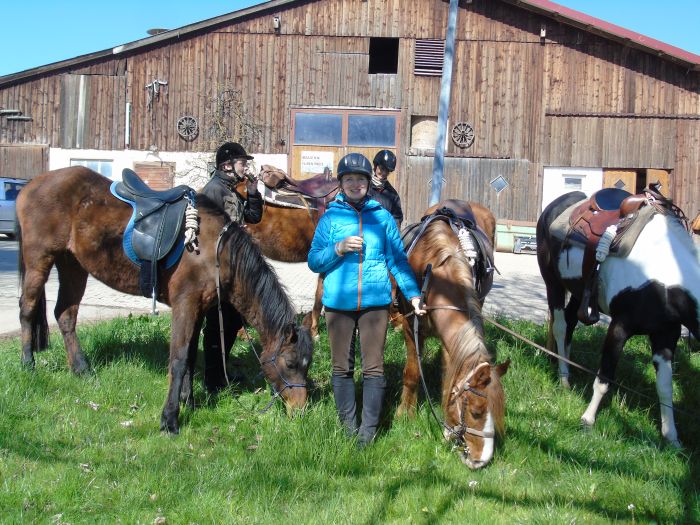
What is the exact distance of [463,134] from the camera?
20.7 meters

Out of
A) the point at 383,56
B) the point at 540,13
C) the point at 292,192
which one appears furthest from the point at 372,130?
the point at 292,192

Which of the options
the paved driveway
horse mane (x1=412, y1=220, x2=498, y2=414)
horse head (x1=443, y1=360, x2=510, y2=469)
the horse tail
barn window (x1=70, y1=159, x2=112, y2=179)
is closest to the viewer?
horse head (x1=443, y1=360, x2=510, y2=469)

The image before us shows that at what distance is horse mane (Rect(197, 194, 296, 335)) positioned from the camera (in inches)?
181

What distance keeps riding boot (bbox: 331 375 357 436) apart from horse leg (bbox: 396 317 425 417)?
1.85 feet

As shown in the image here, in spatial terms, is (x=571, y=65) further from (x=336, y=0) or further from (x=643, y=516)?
(x=643, y=516)

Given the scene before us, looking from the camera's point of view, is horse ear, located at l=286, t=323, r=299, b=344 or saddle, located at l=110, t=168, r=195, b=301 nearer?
horse ear, located at l=286, t=323, r=299, b=344

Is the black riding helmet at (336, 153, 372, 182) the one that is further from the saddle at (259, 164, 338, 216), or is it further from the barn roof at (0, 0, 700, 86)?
the barn roof at (0, 0, 700, 86)

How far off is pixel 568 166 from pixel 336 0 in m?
9.31

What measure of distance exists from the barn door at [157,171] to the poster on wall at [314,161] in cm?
445

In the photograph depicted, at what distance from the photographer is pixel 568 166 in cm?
2070

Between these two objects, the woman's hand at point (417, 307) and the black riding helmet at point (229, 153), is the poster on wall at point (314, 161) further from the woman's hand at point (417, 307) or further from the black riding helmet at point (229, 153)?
the woman's hand at point (417, 307)

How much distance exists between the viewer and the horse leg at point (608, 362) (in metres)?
4.57

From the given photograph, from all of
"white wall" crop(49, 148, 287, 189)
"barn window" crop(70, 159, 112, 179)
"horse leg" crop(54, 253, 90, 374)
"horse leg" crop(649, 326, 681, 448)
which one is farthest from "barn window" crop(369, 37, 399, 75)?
"horse leg" crop(649, 326, 681, 448)

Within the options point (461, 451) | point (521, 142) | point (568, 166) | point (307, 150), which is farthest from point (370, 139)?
point (461, 451)
